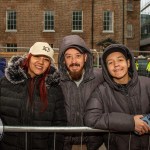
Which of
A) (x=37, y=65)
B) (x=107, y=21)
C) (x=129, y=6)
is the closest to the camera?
(x=37, y=65)

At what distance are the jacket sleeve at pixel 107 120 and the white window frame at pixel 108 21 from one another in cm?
2993

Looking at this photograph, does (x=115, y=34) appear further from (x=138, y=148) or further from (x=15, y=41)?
(x=138, y=148)

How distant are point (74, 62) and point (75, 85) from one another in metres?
0.24

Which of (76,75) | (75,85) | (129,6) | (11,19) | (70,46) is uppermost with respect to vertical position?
(129,6)

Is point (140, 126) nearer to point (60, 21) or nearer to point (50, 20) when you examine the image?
point (60, 21)

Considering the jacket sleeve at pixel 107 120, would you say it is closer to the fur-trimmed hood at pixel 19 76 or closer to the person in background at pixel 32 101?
the person in background at pixel 32 101

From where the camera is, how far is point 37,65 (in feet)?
11.5

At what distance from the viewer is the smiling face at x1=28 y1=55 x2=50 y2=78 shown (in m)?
3.49

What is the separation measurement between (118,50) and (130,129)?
2.62ft

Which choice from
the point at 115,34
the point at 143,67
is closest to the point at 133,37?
the point at 115,34

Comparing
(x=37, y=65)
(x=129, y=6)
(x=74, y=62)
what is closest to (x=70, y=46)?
(x=74, y=62)

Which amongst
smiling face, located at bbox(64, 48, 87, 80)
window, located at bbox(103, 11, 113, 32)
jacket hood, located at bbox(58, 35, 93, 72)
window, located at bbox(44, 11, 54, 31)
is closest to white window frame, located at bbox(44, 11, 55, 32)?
window, located at bbox(44, 11, 54, 31)

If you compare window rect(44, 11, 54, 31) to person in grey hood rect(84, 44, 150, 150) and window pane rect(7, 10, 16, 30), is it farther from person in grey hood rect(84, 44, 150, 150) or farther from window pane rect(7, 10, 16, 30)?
person in grey hood rect(84, 44, 150, 150)

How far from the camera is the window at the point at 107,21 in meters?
32.9
